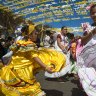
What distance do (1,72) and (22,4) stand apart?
1257 cm

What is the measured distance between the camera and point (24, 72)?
5867mm

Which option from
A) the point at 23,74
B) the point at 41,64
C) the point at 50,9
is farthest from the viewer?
the point at 50,9

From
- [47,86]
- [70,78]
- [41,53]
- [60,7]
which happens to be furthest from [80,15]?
[41,53]

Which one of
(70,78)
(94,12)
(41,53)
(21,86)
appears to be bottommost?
(70,78)

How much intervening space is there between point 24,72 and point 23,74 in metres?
0.04

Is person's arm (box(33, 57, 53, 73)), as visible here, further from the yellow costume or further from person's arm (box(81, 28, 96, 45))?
person's arm (box(81, 28, 96, 45))

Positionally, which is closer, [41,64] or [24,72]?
[41,64]

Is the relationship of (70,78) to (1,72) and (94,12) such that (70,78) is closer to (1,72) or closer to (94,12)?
(1,72)

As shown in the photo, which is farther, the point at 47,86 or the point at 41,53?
the point at 47,86

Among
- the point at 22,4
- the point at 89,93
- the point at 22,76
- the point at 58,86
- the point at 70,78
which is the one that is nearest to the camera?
the point at 89,93

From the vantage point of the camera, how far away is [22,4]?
18.4m

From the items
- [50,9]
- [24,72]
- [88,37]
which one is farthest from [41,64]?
[50,9]

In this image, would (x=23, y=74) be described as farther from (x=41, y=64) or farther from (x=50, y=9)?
(x=50, y=9)

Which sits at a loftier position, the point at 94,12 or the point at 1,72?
the point at 94,12
